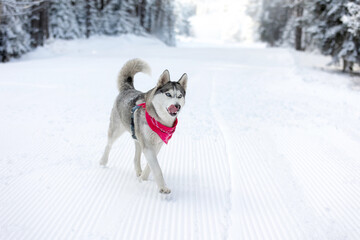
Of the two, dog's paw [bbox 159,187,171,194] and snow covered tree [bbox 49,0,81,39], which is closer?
dog's paw [bbox 159,187,171,194]

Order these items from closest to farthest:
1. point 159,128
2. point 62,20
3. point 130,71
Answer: point 159,128 → point 130,71 → point 62,20

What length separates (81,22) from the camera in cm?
3562

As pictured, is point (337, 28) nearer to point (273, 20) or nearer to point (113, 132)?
point (113, 132)

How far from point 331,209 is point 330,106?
589cm

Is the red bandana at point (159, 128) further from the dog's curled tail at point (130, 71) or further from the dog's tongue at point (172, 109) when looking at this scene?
the dog's curled tail at point (130, 71)

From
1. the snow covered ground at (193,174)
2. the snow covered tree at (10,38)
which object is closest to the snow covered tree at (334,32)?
the snow covered ground at (193,174)

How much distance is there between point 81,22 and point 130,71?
3608cm

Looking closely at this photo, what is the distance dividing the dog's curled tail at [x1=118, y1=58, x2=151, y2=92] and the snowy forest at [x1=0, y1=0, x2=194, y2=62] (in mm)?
18088

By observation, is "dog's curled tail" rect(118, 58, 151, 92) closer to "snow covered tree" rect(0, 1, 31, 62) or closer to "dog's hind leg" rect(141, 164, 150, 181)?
"dog's hind leg" rect(141, 164, 150, 181)

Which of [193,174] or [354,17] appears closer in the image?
[193,174]

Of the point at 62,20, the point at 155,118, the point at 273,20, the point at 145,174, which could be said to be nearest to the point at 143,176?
the point at 145,174

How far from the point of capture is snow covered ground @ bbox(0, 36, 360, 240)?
2578 millimetres

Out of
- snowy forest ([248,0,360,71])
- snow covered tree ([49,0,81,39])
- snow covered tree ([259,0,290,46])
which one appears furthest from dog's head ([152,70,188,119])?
snow covered tree ([259,0,290,46])

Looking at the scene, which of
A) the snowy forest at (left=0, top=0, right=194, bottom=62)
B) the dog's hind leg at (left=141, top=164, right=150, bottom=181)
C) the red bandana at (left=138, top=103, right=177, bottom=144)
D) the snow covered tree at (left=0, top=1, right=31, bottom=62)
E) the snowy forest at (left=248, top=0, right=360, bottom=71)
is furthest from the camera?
the snowy forest at (left=0, top=0, right=194, bottom=62)
